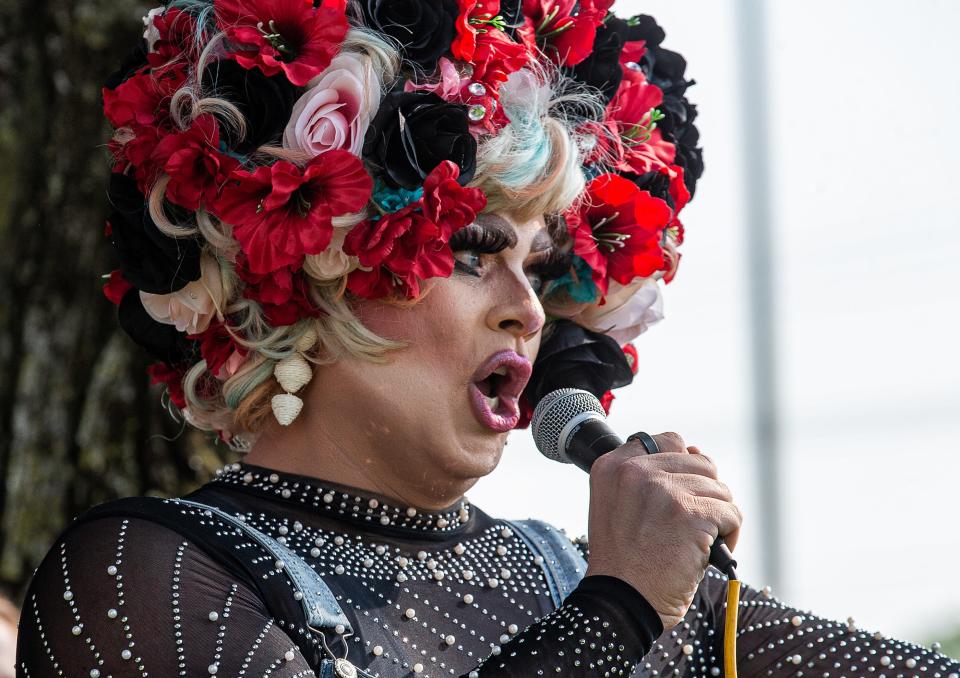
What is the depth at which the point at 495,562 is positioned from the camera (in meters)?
2.31

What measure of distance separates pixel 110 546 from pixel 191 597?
0.15m

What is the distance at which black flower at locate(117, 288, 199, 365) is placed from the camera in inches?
91.7

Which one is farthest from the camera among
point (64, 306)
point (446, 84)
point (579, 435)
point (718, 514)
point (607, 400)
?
point (64, 306)

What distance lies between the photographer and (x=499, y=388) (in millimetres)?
2215

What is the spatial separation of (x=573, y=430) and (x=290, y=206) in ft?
1.79

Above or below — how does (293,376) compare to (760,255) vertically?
above

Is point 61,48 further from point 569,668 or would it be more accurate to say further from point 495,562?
point 569,668

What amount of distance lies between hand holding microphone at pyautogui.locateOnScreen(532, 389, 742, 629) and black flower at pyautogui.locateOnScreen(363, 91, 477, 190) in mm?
508

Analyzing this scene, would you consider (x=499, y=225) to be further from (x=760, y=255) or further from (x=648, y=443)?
(x=760, y=255)

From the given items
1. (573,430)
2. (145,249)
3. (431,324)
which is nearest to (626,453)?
(573,430)

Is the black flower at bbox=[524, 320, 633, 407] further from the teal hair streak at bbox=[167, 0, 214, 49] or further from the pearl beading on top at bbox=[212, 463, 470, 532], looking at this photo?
the teal hair streak at bbox=[167, 0, 214, 49]

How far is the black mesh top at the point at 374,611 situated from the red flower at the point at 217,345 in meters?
0.18

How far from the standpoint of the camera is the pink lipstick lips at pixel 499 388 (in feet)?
7.02

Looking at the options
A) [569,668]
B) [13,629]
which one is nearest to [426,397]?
[569,668]
